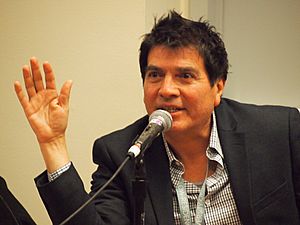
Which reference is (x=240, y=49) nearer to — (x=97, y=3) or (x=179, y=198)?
(x=97, y=3)

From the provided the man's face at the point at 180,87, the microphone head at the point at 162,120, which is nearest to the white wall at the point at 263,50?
the man's face at the point at 180,87

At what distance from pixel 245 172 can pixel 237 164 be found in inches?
1.3

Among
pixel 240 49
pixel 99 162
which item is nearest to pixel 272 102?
pixel 240 49

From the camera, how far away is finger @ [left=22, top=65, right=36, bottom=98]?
1.14 metres

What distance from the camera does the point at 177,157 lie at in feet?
4.85

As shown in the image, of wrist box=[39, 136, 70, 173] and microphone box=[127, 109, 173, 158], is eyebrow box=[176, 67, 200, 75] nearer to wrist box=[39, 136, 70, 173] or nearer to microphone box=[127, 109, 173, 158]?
microphone box=[127, 109, 173, 158]

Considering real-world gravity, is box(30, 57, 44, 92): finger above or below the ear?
above

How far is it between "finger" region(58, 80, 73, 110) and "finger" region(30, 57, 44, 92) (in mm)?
55

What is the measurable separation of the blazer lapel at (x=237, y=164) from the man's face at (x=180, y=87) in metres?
0.10

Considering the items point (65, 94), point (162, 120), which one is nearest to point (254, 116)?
point (162, 120)

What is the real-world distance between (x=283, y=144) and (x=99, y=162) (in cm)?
59

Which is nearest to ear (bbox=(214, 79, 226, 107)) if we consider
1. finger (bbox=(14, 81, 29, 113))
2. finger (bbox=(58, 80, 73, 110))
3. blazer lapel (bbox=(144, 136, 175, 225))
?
blazer lapel (bbox=(144, 136, 175, 225))

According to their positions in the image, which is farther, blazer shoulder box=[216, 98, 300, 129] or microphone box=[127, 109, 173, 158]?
blazer shoulder box=[216, 98, 300, 129]

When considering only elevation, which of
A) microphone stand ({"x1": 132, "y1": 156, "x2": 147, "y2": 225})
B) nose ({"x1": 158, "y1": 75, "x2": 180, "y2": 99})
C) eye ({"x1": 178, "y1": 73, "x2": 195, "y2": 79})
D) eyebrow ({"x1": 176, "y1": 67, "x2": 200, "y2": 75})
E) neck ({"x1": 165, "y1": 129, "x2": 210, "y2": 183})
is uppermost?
eyebrow ({"x1": 176, "y1": 67, "x2": 200, "y2": 75})
